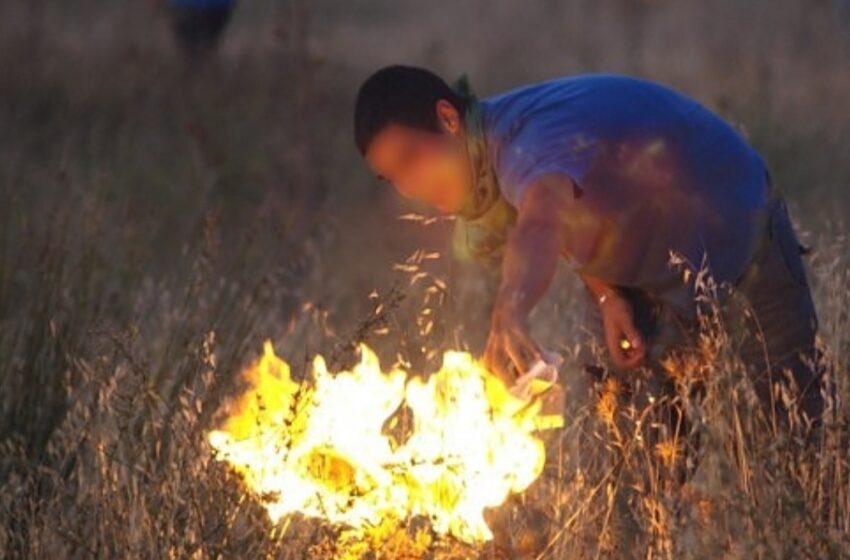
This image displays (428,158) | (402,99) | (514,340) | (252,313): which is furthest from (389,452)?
(252,313)

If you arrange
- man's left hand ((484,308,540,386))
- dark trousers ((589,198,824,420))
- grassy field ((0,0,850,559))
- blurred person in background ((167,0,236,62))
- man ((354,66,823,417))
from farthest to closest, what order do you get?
blurred person in background ((167,0,236,62)) < dark trousers ((589,198,824,420)) < man ((354,66,823,417)) < grassy field ((0,0,850,559)) < man's left hand ((484,308,540,386))

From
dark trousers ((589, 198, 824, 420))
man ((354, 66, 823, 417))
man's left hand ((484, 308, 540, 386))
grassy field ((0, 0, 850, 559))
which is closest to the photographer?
man's left hand ((484, 308, 540, 386))

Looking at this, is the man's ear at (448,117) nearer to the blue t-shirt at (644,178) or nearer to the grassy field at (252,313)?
the blue t-shirt at (644,178)

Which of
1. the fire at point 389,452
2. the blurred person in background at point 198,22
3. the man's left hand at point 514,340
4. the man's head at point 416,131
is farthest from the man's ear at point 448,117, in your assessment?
the blurred person in background at point 198,22

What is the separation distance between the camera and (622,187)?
5.54 metres

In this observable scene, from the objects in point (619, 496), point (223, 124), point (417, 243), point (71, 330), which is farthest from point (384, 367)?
point (223, 124)

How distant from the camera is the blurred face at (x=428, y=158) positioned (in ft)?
17.9

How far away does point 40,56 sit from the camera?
1499cm

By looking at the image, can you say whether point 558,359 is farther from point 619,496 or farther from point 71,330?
point 71,330

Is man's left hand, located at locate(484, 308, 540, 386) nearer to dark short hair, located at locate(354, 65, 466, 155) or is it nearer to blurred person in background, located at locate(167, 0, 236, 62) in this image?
dark short hair, located at locate(354, 65, 466, 155)

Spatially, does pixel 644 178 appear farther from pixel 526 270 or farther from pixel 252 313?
pixel 252 313

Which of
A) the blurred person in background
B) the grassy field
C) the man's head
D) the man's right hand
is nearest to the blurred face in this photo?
the man's head

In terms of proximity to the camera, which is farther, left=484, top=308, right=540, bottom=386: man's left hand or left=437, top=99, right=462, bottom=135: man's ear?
left=437, top=99, right=462, bottom=135: man's ear

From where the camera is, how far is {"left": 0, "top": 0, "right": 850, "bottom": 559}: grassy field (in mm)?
5164
